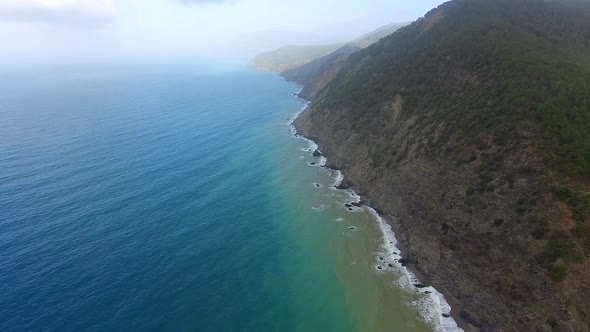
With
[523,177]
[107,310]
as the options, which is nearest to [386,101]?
[523,177]

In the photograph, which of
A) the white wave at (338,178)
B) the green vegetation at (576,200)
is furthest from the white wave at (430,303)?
the white wave at (338,178)

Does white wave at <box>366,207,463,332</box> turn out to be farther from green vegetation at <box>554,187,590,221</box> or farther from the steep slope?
green vegetation at <box>554,187,590,221</box>

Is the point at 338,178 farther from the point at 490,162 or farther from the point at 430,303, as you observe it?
the point at 430,303

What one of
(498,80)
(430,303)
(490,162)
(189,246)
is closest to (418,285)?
(430,303)

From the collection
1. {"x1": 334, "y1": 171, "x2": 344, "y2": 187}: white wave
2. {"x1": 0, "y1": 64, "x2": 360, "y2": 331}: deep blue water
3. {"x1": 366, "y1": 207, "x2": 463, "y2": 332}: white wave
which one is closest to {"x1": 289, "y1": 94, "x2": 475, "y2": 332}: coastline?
{"x1": 366, "y1": 207, "x2": 463, "y2": 332}: white wave

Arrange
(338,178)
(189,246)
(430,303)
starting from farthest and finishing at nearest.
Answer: (338,178)
(189,246)
(430,303)

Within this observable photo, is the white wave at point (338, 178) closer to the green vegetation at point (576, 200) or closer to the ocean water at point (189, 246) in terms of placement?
the ocean water at point (189, 246)

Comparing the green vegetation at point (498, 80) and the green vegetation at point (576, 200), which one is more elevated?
the green vegetation at point (498, 80)
